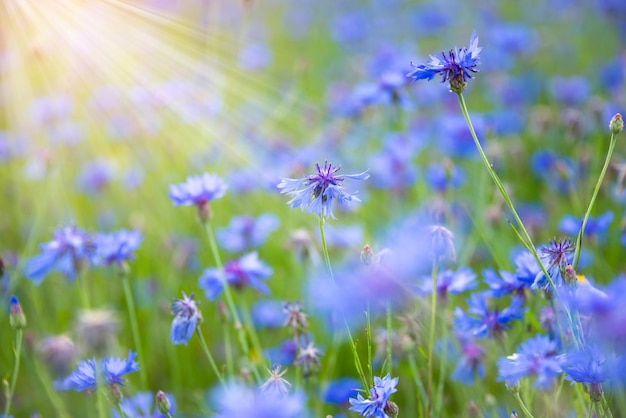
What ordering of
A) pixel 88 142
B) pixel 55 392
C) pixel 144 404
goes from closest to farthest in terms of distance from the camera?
pixel 144 404 → pixel 55 392 → pixel 88 142

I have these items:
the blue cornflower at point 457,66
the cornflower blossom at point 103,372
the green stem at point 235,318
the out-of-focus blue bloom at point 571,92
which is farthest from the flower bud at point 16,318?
the out-of-focus blue bloom at point 571,92

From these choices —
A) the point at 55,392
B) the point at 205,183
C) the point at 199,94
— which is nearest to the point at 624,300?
the point at 205,183

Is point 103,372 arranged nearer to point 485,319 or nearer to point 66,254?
point 66,254

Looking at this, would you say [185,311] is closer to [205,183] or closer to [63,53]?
[205,183]

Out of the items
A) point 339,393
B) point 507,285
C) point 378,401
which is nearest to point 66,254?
point 339,393

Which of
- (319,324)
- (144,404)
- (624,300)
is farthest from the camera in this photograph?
(319,324)

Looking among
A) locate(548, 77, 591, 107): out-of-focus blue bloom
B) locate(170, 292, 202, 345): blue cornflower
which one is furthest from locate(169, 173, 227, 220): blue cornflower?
locate(548, 77, 591, 107): out-of-focus blue bloom

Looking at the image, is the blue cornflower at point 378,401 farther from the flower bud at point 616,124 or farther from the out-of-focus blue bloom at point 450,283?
the flower bud at point 616,124
